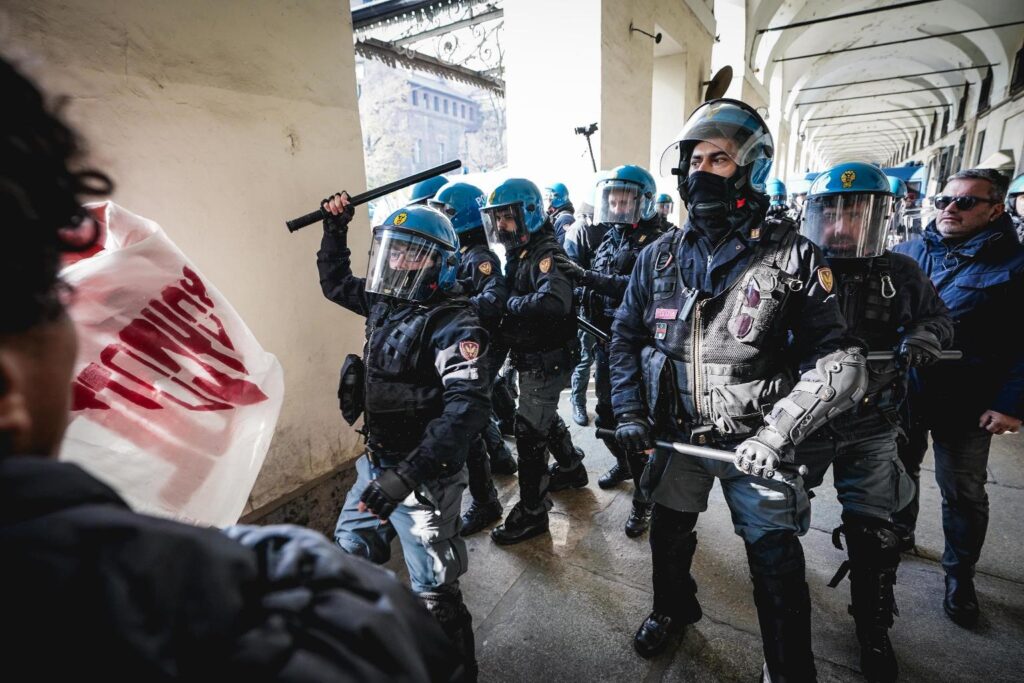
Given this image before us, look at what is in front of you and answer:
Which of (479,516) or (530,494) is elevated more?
(530,494)

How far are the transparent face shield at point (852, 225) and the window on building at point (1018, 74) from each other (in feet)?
56.1

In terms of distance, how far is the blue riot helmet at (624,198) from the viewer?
3797 mm

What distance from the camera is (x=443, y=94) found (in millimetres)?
45531

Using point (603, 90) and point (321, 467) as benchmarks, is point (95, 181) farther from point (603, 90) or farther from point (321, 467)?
point (603, 90)

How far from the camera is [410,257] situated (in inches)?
81.8

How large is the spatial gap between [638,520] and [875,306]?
5.59ft

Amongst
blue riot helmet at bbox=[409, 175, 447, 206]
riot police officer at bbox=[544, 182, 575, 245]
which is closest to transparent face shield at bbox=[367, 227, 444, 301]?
blue riot helmet at bbox=[409, 175, 447, 206]

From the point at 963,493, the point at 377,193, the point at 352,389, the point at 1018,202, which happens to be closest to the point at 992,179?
the point at 963,493

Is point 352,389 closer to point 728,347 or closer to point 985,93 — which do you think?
point 728,347

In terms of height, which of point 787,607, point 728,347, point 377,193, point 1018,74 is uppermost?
point 1018,74

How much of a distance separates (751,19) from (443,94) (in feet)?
128

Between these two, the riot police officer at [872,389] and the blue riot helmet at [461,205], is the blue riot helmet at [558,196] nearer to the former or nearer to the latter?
the blue riot helmet at [461,205]

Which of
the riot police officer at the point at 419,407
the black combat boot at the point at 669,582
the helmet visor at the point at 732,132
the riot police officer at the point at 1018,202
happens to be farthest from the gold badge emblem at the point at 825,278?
the riot police officer at the point at 1018,202

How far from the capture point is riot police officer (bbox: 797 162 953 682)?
2033 mm
